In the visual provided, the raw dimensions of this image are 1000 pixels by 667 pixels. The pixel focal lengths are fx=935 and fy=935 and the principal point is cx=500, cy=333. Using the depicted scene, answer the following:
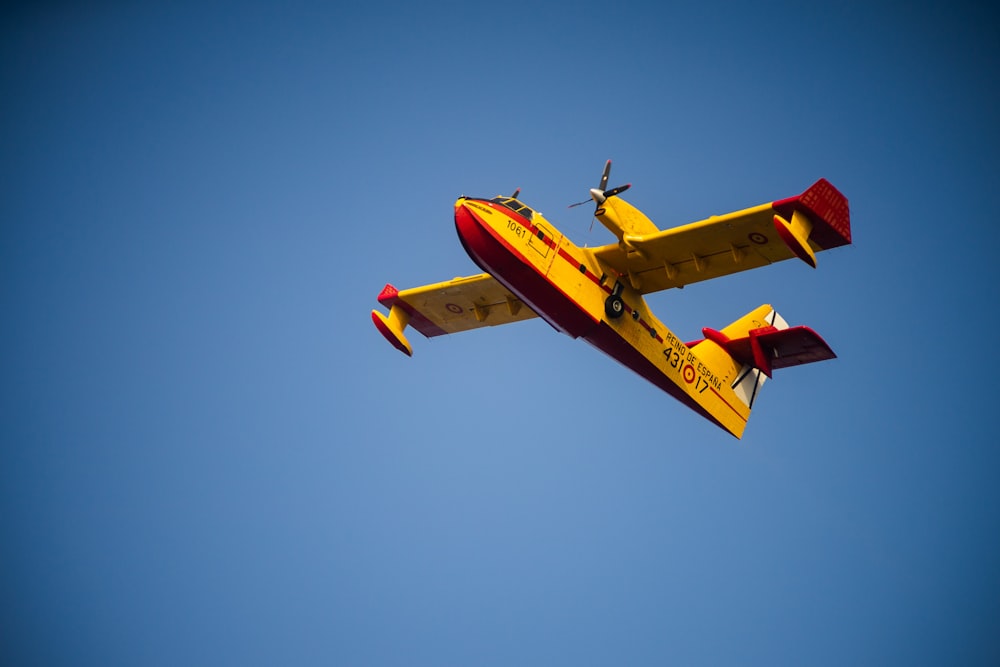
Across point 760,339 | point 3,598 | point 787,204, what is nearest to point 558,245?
point 787,204

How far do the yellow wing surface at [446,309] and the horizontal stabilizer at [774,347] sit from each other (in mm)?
5003

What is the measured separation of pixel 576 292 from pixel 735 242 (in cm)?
336

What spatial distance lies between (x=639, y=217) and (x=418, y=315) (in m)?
6.81

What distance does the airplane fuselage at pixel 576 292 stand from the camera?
18312 millimetres

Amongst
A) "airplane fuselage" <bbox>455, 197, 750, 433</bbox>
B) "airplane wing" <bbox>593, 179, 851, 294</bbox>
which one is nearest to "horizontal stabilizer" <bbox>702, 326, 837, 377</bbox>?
"airplane fuselage" <bbox>455, 197, 750, 433</bbox>

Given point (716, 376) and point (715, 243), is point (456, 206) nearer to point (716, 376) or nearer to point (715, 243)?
point (715, 243)

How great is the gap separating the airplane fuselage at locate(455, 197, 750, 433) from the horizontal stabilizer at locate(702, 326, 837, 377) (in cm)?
121

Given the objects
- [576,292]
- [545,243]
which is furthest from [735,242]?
[545,243]

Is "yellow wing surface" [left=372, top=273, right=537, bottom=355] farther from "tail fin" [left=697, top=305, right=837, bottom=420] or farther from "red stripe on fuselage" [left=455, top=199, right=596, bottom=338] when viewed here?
"tail fin" [left=697, top=305, right=837, bottom=420]

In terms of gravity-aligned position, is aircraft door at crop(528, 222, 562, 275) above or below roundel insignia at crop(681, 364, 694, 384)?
above

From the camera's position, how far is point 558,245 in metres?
19.1

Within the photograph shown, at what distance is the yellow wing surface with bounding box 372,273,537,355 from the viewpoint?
874 inches

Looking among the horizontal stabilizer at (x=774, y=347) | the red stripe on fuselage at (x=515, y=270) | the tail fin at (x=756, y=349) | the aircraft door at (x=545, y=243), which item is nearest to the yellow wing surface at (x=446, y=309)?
the red stripe on fuselage at (x=515, y=270)

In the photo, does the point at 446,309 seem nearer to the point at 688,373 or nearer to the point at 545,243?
the point at 545,243
